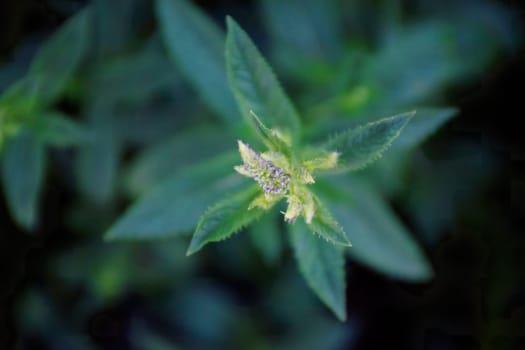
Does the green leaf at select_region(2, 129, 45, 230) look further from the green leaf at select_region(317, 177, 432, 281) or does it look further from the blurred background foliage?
the green leaf at select_region(317, 177, 432, 281)

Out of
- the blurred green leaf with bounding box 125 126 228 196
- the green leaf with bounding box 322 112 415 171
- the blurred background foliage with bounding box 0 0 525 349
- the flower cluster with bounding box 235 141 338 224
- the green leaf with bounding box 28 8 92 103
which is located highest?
the green leaf with bounding box 28 8 92 103

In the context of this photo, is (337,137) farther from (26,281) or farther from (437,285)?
(26,281)

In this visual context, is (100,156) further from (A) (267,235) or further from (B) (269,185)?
(B) (269,185)

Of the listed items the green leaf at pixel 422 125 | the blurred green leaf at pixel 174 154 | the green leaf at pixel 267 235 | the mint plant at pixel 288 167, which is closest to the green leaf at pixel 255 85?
the mint plant at pixel 288 167

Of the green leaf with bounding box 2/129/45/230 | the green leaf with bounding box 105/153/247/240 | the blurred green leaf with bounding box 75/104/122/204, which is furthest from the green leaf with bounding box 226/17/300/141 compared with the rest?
the blurred green leaf with bounding box 75/104/122/204

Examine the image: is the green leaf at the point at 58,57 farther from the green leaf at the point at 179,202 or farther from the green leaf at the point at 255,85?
the green leaf at the point at 255,85

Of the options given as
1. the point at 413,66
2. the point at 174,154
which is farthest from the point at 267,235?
the point at 413,66

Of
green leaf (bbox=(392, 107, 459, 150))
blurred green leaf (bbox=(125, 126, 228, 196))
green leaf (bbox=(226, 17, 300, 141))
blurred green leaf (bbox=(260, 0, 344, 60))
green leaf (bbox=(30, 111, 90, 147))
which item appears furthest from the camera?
blurred green leaf (bbox=(260, 0, 344, 60))
